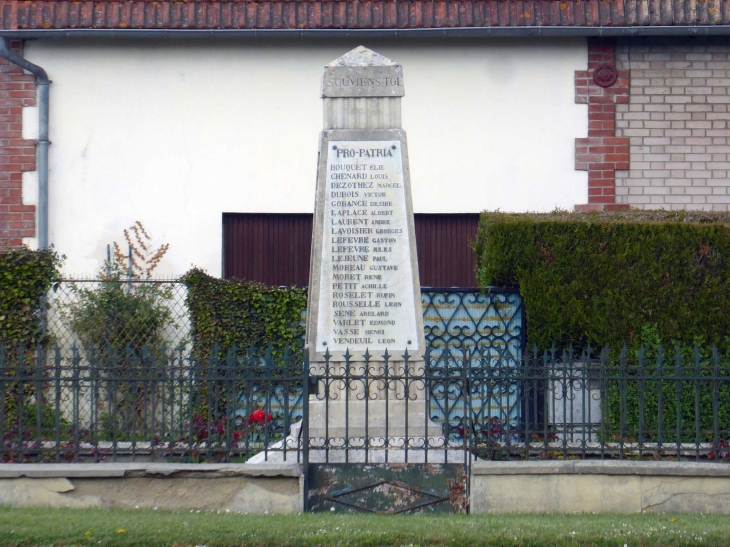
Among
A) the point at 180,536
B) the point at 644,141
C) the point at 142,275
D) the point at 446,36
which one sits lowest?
the point at 180,536

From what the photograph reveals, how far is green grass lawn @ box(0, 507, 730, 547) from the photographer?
5.68m

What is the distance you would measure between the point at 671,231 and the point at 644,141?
243 centimetres

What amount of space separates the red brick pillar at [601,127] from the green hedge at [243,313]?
3.65m

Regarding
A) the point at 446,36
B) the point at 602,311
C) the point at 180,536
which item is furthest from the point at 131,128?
the point at 180,536

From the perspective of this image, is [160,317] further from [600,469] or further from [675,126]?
[675,126]

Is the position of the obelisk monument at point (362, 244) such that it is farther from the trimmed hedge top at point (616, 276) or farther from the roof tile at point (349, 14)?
the roof tile at point (349, 14)

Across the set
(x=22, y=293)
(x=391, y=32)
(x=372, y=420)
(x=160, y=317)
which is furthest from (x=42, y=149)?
(x=372, y=420)

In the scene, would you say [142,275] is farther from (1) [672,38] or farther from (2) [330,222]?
(1) [672,38]

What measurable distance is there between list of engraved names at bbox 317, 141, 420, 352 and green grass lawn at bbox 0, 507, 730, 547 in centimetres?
159

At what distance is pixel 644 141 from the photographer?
37.1 ft

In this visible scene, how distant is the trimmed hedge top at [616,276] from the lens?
9094mm

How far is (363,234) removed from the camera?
7531 mm

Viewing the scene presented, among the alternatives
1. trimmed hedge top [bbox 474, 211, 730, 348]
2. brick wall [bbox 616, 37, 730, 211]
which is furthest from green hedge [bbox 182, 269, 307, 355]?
brick wall [bbox 616, 37, 730, 211]

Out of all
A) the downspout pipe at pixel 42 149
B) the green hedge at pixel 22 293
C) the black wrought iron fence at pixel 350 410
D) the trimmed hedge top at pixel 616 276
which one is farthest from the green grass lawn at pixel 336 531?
the downspout pipe at pixel 42 149
